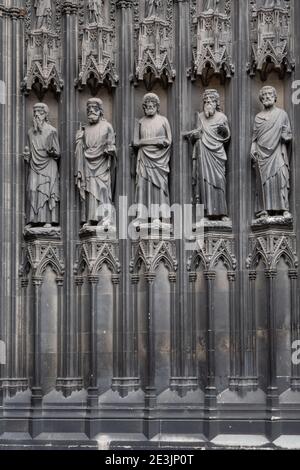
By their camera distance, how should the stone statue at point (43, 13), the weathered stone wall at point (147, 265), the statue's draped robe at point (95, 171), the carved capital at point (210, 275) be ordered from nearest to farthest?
the weathered stone wall at point (147, 265) < the carved capital at point (210, 275) < the statue's draped robe at point (95, 171) < the stone statue at point (43, 13)

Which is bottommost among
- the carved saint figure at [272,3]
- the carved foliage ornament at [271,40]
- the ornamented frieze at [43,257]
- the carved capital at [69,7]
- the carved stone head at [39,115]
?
the ornamented frieze at [43,257]

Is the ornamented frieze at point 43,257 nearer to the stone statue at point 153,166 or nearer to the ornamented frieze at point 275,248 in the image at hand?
the stone statue at point 153,166

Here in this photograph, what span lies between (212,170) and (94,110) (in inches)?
94.2

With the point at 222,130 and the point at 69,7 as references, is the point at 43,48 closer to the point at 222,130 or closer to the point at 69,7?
the point at 69,7

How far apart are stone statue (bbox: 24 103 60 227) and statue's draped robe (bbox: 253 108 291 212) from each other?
3.62 meters

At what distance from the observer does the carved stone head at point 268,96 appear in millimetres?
17156

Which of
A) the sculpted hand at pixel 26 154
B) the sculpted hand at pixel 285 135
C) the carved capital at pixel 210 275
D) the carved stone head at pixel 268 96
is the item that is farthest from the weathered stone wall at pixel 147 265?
the sculpted hand at pixel 285 135

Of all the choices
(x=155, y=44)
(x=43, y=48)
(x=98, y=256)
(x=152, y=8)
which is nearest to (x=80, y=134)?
(x=43, y=48)

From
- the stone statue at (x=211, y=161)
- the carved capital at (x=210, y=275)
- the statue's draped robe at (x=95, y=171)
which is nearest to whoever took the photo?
the carved capital at (x=210, y=275)

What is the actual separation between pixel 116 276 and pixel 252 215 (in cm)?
259

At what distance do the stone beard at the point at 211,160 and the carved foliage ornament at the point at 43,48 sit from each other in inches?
110

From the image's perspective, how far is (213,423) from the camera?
16750 millimetres

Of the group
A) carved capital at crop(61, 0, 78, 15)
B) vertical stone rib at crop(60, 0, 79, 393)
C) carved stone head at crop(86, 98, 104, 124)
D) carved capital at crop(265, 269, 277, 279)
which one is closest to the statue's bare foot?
carved capital at crop(265, 269, 277, 279)

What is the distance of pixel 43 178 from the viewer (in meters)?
17.9
